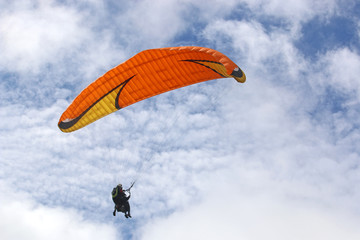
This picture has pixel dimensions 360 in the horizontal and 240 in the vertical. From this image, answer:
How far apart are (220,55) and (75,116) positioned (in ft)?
22.1

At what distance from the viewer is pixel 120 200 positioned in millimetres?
19281

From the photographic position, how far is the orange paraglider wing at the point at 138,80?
61.1 feet

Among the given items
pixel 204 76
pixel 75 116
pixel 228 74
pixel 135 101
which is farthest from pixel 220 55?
pixel 75 116

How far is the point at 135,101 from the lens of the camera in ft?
67.1

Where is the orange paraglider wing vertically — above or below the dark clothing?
above

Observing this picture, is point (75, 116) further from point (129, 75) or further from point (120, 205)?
point (120, 205)

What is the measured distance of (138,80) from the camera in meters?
19.7

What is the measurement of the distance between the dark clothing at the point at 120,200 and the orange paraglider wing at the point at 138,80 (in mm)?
3205

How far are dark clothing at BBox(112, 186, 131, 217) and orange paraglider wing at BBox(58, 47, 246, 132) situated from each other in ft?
10.5

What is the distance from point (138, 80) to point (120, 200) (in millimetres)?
4861

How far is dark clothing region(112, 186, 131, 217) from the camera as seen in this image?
19.2 m

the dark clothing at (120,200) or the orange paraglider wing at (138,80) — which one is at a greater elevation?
the orange paraglider wing at (138,80)

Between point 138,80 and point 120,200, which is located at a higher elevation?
point 138,80

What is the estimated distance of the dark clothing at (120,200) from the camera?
1920cm
